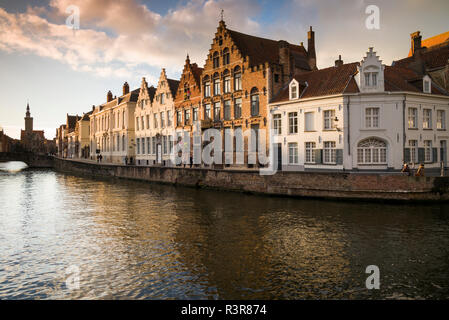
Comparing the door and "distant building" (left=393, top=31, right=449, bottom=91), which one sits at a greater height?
"distant building" (left=393, top=31, right=449, bottom=91)

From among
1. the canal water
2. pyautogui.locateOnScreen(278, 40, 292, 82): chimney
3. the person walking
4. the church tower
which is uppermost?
the church tower

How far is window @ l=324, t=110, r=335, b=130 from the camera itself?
25.7 m

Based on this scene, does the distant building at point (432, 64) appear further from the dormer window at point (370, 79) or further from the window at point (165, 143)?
the window at point (165, 143)

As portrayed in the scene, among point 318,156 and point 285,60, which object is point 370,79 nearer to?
point 318,156

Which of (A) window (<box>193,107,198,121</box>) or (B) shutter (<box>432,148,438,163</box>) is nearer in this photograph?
(B) shutter (<box>432,148,438,163</box>)

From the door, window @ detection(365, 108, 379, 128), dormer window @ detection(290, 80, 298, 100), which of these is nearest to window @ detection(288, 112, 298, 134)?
dormer window @ detection(290, 80, 298, 100)

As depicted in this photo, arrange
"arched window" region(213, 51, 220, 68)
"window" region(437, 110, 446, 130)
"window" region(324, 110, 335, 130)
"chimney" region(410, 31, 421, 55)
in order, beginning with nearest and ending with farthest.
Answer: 1. "window" region(324, 110, 335, 130)
2. "window" region(437, 110, 446, 130)
3. "chimney" region(410, 31, 421, 55)
4. "arched window" region(213, 51, 220, 68)

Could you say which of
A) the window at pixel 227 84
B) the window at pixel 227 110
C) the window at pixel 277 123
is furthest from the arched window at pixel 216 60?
the window at pixel 277 123

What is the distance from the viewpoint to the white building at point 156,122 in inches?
1716

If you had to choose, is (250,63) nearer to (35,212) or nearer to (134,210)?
(134,210)

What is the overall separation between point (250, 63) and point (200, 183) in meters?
13.7

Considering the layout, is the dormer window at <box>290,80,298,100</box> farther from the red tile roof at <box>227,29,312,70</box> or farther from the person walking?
the person walking

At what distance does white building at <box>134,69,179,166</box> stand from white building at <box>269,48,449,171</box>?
20959 mm
